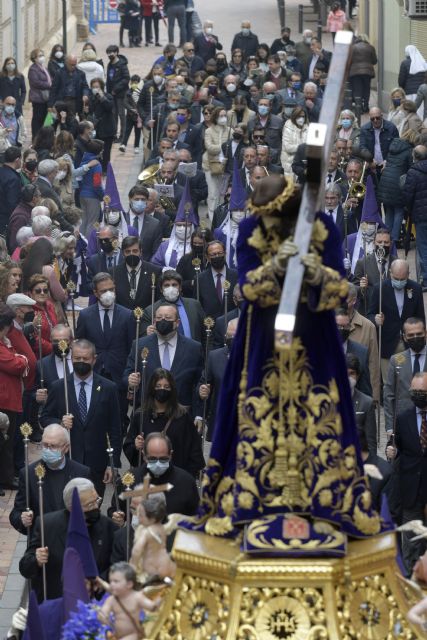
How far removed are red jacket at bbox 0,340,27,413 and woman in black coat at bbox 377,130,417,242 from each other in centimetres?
910

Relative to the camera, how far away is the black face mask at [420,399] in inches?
550

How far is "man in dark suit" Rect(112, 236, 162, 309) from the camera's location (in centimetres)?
1853

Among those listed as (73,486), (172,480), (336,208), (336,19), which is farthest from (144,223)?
(336,19)

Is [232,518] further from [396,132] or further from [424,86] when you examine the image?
[424,86]

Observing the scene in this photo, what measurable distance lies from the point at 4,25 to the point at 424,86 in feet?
32.9

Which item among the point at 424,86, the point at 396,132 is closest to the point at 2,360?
the point at 396,132

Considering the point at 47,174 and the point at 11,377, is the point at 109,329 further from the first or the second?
the point at 47,174

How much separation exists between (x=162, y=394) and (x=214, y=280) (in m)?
4.02

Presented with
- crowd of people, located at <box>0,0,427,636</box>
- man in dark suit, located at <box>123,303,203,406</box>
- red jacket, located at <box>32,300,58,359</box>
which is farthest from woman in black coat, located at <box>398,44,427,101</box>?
man in dark suit, located at <box>123,303,203,406</box>

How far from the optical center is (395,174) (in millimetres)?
24531

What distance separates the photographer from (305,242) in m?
8.12

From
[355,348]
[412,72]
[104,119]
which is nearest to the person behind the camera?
[355,348]

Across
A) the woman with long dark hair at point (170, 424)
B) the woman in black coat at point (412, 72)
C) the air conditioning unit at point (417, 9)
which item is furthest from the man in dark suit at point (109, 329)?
the woman in black coat at point (412, 72)

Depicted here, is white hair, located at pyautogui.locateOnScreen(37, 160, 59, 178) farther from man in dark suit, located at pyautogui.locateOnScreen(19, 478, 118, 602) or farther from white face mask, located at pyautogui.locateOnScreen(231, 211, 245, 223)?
man in dark suit, located at pyautogui.locateOnScreen(19, 478, 118, 602)
